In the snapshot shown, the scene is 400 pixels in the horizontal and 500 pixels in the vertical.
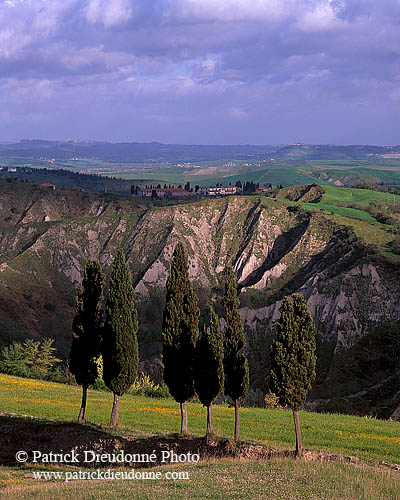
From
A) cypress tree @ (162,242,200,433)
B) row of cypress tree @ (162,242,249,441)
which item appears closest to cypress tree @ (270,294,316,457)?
row of cypress tree @ (162,242,249,441)

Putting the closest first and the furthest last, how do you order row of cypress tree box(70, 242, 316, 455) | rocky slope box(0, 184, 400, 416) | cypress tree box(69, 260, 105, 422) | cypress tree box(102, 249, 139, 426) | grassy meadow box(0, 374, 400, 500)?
1. grassy meadow box(0, 374, 400, 500)
2. row of cypress tree box(70, 242, 316, 455)
3. cypress tree box(102, 249, 139, 426)
4. cypress tree box(69, 260, 105, 422)
5. rocky slope box(0, 184, 400, 416)

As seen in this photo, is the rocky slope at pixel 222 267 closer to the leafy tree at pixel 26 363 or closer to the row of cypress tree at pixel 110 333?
the leafy tree at pixel 26 363

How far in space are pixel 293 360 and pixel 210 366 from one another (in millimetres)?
4717

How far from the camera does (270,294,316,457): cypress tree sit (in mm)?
24406

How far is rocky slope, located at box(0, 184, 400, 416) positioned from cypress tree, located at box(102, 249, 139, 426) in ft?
142

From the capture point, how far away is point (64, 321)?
100 meters

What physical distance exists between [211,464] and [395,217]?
107m

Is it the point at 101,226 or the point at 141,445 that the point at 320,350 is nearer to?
the point at 141,445

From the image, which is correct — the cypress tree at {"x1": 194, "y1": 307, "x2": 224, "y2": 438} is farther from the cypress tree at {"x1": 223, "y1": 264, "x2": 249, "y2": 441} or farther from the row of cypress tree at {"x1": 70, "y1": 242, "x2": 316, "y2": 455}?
the cypress tree at {"x1": 223, "y1": 264, "x2": 249, "y2": 441}

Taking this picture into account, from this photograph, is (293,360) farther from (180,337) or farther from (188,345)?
(180,337)

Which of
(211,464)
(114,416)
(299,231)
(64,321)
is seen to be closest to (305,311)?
(211,464)

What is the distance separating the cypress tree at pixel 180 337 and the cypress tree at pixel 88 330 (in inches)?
203

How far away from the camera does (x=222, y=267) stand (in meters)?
118

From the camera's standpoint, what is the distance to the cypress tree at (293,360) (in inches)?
961
